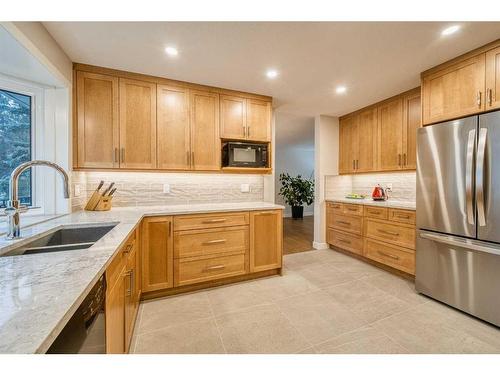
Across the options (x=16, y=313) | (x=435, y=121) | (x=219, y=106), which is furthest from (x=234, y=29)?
(x=435, y=121)

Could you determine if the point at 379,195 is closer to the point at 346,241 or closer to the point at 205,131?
the point at 346,241

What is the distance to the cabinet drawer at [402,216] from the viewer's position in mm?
2644

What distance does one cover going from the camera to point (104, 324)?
3.20 feet

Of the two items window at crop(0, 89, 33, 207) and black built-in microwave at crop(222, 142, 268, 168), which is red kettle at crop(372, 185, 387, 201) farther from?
window at crop(0, 89, 33, 207)

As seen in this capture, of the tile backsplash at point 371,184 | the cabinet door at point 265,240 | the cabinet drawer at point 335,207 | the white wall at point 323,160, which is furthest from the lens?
the white wall at point 323,160

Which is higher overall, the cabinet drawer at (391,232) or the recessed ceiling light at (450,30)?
the recessed ceiling light at (450,30)

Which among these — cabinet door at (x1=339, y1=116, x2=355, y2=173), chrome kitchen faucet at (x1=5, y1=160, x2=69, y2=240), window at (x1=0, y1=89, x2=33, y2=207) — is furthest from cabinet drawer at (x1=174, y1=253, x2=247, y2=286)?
cabinet door at (x1=339, y1=116, x2=355, y2=173)

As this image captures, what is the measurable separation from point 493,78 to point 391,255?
2.06 metres

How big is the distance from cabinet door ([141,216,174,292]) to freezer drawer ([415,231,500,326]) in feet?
8.59

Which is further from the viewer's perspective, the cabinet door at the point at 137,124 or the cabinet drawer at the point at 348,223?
the cabinet drawer at the point at 348,223

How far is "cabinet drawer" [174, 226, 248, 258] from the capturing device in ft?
7.74

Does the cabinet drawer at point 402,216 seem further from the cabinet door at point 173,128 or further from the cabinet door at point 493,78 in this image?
the cabinet door at point 173,128

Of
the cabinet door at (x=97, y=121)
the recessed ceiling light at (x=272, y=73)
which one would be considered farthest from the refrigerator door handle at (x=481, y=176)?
the cabinet door at (x=97, y=121)

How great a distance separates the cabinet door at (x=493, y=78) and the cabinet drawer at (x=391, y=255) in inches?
65.3
